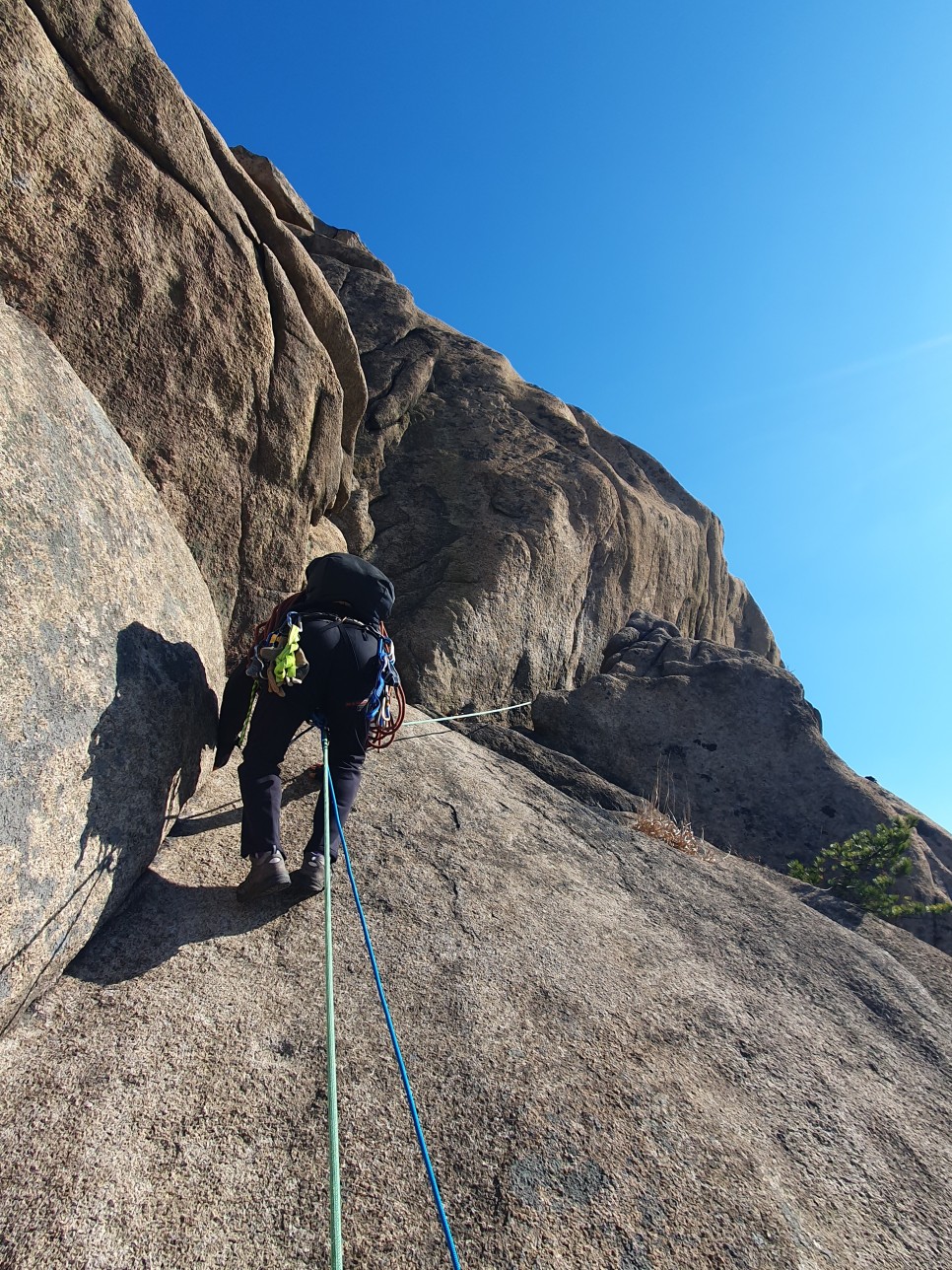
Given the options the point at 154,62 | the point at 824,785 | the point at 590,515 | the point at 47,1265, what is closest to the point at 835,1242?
the point at 47,1265

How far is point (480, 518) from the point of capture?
1026cm

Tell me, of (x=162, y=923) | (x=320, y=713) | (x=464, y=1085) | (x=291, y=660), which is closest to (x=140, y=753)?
(x=162, y=923)

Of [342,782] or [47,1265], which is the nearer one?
[47,1265]

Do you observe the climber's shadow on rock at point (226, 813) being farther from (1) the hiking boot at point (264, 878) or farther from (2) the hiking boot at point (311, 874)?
(2) the hiking boot at point (311, 874)

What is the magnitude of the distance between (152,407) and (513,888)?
12.9 ft

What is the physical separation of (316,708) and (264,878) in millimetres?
1167

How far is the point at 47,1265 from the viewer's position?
2291 mm

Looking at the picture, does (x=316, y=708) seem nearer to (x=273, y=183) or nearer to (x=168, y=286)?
(x=168, y=286)

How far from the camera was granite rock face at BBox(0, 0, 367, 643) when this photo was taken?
459 cm

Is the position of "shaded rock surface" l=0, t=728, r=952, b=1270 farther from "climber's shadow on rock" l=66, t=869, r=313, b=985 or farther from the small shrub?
the small shrub

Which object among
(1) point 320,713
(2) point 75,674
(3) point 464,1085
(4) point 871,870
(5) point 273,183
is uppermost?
(5) point 273,183

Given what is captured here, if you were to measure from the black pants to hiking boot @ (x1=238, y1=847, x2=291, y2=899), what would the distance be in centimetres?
30

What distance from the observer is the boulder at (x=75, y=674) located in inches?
124

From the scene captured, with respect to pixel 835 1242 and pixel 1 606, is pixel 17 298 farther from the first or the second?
pixel 835 1242
